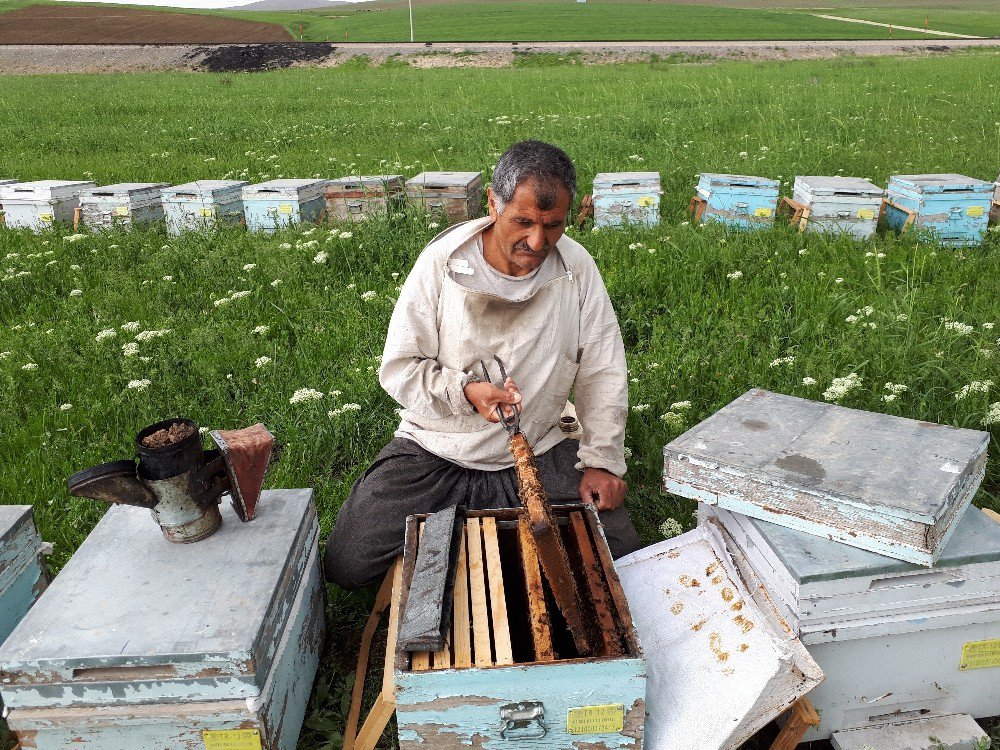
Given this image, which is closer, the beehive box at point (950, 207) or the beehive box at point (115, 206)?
the beehive box at point (950, 207)

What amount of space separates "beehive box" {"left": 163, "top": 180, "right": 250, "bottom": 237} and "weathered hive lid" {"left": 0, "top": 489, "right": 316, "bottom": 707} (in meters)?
5.30

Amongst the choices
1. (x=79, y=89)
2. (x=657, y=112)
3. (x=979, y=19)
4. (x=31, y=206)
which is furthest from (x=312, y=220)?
(x=979, y=19)

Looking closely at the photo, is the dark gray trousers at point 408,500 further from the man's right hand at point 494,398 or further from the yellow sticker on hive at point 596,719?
Result: the yellow sticker on hive at point 596,719

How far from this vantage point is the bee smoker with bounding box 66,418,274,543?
228cm

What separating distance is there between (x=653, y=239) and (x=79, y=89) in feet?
63.2

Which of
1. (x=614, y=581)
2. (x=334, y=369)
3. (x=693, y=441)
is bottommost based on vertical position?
(x=334, y=369)

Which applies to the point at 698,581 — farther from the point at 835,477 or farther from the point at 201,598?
the point at 201,598

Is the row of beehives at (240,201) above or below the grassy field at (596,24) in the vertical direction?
below

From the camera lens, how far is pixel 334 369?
4.62 metres

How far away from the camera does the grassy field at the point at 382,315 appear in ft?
12.7

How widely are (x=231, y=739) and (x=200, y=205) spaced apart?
613cm

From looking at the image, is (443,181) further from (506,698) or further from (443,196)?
(506,698)

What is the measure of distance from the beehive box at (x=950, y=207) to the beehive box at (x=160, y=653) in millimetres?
5978

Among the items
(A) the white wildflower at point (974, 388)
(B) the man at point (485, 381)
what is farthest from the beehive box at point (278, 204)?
(A) the white wildflower at point (974, 388)
